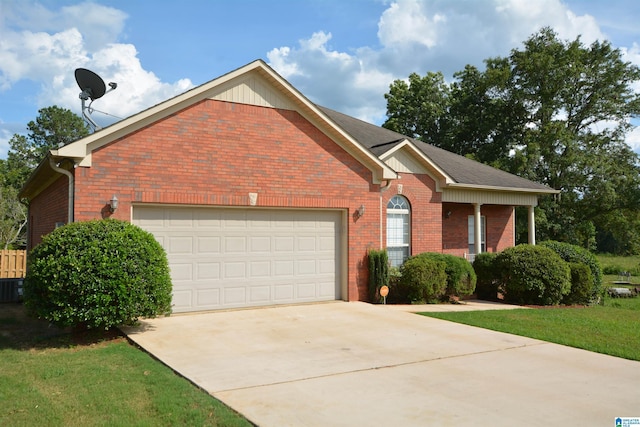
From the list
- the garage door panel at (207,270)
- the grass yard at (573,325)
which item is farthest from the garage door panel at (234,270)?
the grass yard at (573,325)

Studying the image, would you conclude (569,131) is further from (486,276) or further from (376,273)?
(376,273)

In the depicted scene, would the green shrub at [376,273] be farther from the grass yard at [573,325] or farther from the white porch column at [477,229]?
the white porch column at [477,229]

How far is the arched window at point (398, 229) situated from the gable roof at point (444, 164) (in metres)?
1.59

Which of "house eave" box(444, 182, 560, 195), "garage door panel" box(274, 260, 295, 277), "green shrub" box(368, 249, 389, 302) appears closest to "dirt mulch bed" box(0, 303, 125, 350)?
"garage door panel" box(274, 260, 295, 277)

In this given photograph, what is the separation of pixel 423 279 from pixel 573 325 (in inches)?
156

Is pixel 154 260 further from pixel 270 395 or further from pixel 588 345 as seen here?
pixel 588 345

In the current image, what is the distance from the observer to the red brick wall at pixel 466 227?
19.2 metres

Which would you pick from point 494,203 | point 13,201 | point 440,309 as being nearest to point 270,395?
point 440,309

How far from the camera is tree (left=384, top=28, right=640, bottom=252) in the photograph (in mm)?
30094

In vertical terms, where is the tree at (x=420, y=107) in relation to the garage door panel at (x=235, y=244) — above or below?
above

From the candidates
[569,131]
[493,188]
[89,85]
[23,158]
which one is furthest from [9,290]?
[23,158]

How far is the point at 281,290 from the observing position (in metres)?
12.3

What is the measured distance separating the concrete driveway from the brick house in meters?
1.51

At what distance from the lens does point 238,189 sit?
37.8ft
